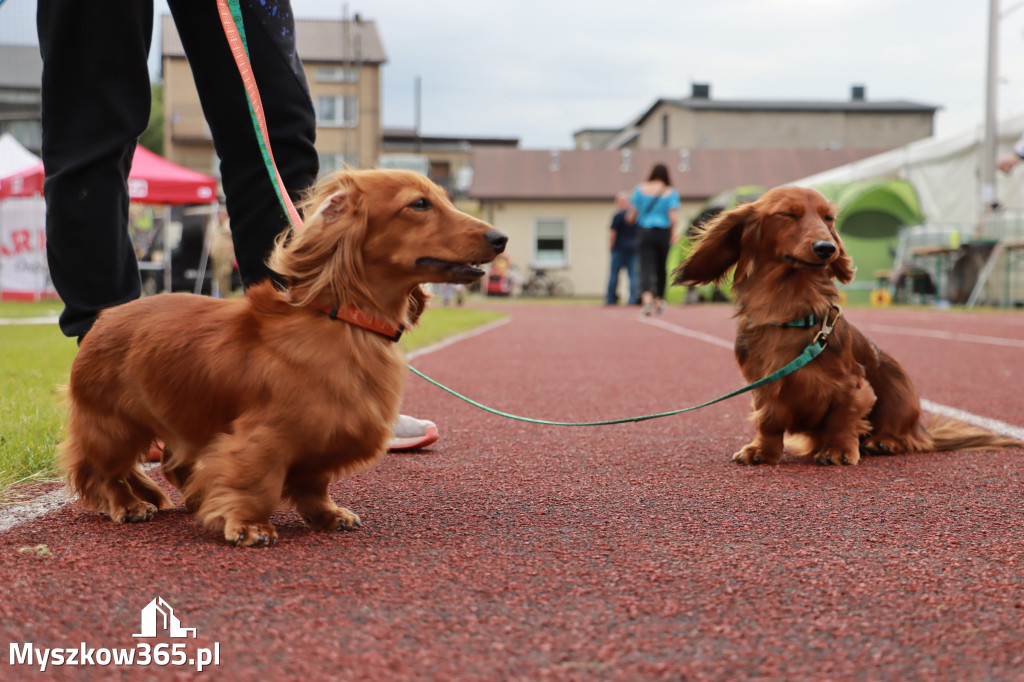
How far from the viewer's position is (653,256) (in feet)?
47.8

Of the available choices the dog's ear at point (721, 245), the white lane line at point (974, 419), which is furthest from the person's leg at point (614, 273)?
the dog's ear at point (721, 245)

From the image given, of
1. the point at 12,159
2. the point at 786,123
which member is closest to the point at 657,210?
the point at 12,159

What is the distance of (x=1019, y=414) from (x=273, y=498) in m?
3.61

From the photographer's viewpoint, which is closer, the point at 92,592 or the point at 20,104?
the point at 92,592

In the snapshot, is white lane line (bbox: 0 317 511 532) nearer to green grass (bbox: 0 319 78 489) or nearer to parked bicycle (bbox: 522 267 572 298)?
green grass (bbox: 0 319 78 489)

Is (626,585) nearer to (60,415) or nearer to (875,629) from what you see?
(875,629)

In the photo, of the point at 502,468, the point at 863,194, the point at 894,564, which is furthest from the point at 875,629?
the point at 863,194

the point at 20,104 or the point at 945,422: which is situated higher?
the point at 20,104

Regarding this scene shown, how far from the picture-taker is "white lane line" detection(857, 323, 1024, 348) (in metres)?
8.65

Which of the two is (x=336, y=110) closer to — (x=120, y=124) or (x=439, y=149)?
(x=439, y=149)

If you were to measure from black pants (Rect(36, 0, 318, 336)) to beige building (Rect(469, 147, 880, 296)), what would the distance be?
3136 centimetres

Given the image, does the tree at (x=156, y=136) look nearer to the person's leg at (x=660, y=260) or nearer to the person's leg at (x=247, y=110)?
the person's leg at (x=660, y=260)

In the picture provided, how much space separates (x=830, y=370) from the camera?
3.27 m

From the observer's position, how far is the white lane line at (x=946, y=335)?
865 centimetres
